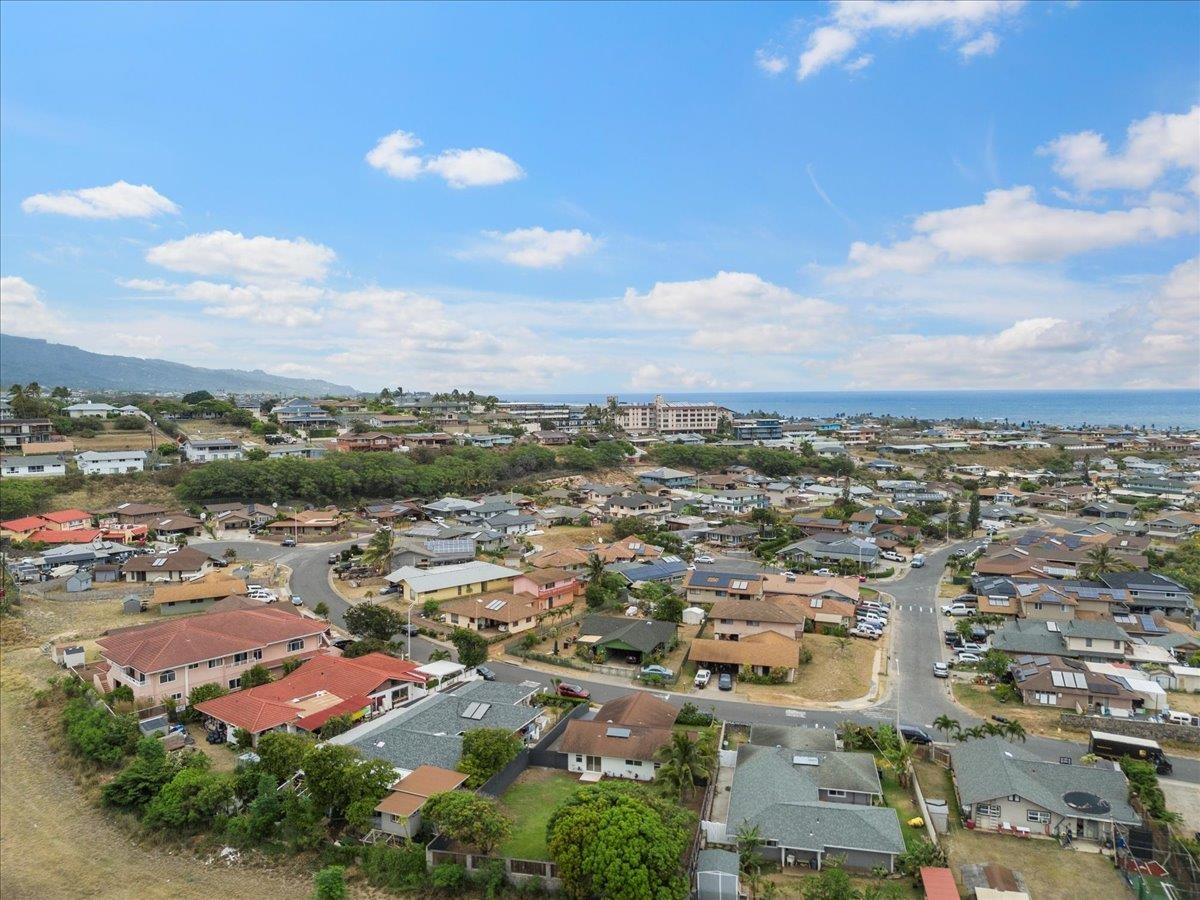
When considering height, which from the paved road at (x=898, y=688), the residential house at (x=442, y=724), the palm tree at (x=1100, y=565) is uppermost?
the palm tree at (x=1100, y=565)

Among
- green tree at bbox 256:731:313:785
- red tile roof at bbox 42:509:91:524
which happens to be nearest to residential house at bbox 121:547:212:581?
red tile roof at bbox 42:509:91:524

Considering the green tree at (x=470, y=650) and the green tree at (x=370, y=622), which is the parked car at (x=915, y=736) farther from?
the green tree at (x=370, y=622)

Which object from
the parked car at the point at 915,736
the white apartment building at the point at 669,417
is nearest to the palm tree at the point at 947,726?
the parked car at the point at 915,736

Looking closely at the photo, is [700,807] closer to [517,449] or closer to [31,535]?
[31,535]

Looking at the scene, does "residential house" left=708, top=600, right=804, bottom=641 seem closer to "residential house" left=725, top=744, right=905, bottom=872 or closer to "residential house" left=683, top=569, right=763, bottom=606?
"residential house" left=683, top=569, right=763, bottom=606

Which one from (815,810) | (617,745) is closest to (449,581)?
(617,745)

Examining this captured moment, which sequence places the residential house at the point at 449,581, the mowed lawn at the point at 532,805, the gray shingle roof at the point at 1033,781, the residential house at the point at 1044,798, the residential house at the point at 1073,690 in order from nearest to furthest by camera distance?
the mowed lawn at the point at 532,805 < the residential house at the point at 1044,798 < the gray shingle roof at the point at 1033,781 < the residential house at the point at 1073,690 < the residential house at the point at 449,581

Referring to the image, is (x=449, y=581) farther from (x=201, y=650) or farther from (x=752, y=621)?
(x=752, y=621)

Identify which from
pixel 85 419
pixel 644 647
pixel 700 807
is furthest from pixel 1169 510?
pixel 85 419
